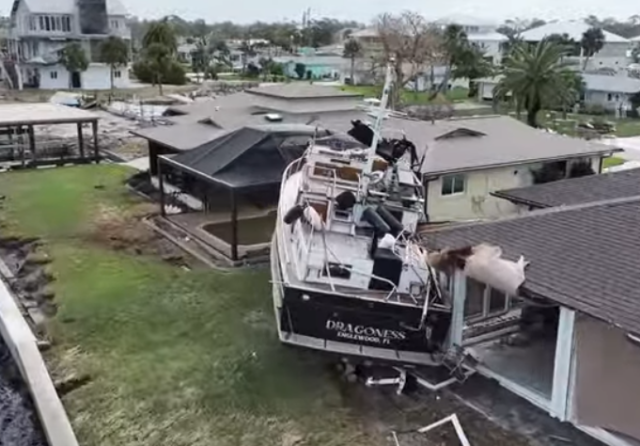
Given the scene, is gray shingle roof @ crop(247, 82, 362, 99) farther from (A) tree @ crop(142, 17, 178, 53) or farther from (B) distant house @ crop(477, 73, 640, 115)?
(A) tree @ crop(142, 17, 178, 53)

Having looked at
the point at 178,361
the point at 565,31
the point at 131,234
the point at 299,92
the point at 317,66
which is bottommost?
the point at 178,361

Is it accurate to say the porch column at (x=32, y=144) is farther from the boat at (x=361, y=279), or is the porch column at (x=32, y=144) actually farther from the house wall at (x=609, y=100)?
the house wall at (x=609, y=100)

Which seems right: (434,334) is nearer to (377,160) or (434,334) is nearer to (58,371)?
(377,160)

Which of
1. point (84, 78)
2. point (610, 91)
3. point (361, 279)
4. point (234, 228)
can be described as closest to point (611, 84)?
point (610, 91)

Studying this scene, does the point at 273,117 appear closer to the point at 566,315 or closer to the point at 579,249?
the point at 579,249

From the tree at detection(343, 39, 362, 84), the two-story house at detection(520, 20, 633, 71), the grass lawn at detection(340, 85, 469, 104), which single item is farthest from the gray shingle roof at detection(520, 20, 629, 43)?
the grass lawn at detection(340, 85, 469, 104)
